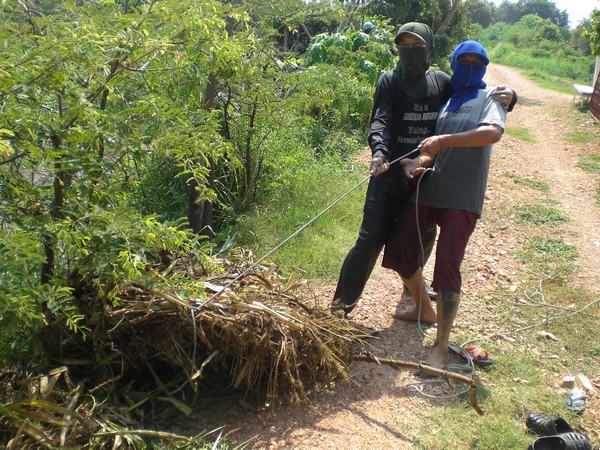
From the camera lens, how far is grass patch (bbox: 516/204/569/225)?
Answer: 7.07 meters

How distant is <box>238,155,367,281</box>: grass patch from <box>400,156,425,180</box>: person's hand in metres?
1.35

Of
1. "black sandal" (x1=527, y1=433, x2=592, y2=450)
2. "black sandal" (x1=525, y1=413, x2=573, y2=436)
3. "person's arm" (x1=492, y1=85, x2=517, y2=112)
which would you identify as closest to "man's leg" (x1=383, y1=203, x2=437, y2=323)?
"person's arm" (x1=492, y1=85, x2=517, y2=112)

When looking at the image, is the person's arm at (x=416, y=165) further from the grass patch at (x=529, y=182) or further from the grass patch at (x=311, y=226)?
the grass patch at (x=529, y=182)

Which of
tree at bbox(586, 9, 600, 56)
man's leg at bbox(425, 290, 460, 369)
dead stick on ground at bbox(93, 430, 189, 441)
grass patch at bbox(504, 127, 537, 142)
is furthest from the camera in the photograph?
tree at bbox(586, 9, 600, 56)

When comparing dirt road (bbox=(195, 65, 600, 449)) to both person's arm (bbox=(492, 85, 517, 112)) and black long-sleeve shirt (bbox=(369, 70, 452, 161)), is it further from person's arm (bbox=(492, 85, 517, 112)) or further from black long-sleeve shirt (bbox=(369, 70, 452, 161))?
person's arm (bbox=(492, 85, 517, 112))

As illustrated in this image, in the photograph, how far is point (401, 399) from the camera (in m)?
3.56

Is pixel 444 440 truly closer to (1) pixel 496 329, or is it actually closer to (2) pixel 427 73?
(1) pixel 496 329

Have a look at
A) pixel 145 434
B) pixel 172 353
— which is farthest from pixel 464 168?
pixel 145 434

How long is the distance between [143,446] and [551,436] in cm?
191

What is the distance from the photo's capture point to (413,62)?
382 centimetres

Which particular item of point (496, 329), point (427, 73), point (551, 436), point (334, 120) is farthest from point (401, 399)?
point (334, 120)

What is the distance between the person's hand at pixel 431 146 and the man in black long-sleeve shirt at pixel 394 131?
0.32m

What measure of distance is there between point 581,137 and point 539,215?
6.33 metres

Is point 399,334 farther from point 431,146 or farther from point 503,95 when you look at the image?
point 503,95
